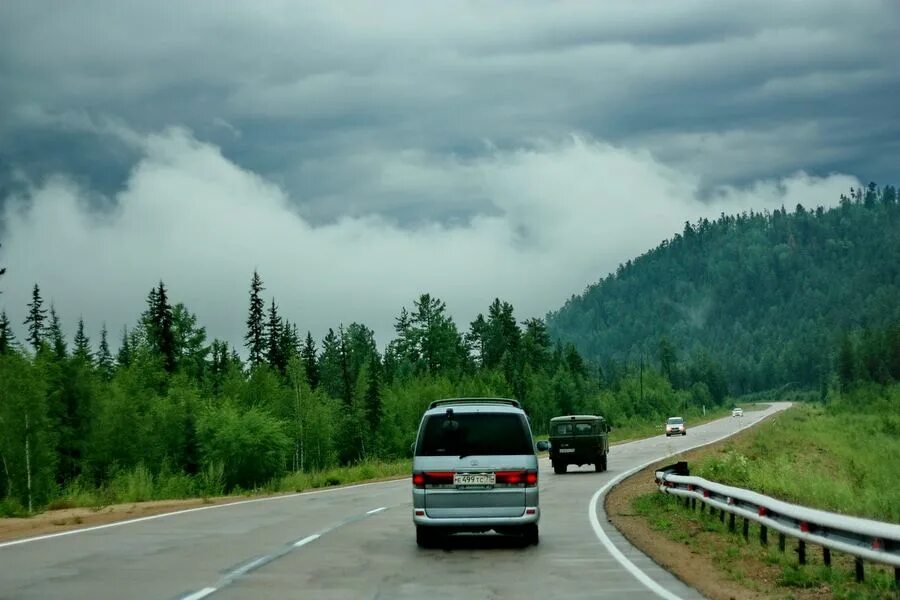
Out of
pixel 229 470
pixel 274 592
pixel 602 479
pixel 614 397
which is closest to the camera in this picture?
pixel 274 592

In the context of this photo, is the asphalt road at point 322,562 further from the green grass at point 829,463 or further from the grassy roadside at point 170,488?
the grassy roadside at point 170,488

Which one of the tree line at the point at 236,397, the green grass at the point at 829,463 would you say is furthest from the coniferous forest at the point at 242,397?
the green grass at the point at 829,463

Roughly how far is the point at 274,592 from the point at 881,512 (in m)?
13.9

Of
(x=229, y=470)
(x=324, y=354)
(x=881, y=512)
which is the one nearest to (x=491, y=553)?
(x=881, y=512)

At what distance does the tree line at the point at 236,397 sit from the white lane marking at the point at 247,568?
18245mm

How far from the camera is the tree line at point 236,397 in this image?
54.4m

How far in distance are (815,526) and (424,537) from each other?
6091 millimetres

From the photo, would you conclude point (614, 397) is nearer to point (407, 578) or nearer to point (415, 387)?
point (415, 387)

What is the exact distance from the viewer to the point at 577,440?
44.8 meters

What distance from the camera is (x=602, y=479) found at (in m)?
39.3

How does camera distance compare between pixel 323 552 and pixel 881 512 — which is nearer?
pixel 323 552

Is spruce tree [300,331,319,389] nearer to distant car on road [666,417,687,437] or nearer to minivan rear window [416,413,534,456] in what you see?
distant car on road [666,417,687,437]

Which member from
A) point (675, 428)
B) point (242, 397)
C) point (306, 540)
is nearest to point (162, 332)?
point (242, 397)

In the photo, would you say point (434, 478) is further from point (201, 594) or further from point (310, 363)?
point (310, 363)
